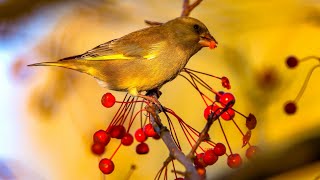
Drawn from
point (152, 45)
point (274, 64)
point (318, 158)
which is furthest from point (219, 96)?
point (274, 64)

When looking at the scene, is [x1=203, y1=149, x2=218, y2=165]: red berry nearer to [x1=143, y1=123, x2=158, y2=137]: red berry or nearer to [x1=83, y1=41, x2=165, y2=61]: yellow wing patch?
[x1=143, y1=123, x2=158, y2=137]: red berry

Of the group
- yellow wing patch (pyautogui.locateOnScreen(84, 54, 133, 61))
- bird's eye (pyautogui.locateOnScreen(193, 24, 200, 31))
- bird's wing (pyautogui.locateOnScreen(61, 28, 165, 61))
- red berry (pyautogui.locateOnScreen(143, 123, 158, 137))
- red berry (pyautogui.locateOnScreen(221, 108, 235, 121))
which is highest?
bird's eye (pyautogui.locateOnScreen(193, 24, 200, 31))

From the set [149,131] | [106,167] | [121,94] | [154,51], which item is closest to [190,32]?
[154,51]

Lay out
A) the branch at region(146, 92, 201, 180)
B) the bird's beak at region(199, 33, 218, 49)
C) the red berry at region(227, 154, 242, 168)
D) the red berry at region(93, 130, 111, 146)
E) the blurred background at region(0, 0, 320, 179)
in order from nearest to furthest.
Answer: the branch at region(146, 92, 201, 180), the red berry at region(227, 154, 242, 168), the red berry at region(93, 130, 111, 146), the bird's beak at region(199, 33, 218, 49), the blurred background at region(0, 0, 320, 179)

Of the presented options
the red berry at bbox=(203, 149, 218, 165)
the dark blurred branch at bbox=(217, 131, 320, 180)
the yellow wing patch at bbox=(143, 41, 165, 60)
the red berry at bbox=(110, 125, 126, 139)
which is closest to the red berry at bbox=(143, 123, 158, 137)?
the red berry at bbox=(110, 125, 126, 139)

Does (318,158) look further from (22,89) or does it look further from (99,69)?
Answer: (22,89)

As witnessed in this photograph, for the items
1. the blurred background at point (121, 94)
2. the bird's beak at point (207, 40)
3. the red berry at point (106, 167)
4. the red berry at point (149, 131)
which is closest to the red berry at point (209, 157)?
the red berry at point (149, 131)

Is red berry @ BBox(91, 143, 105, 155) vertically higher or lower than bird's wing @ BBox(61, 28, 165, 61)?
lower

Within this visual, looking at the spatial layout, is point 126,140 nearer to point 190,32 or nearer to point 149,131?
point 149,131

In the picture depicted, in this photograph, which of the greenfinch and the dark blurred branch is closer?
the dark blurred branch
